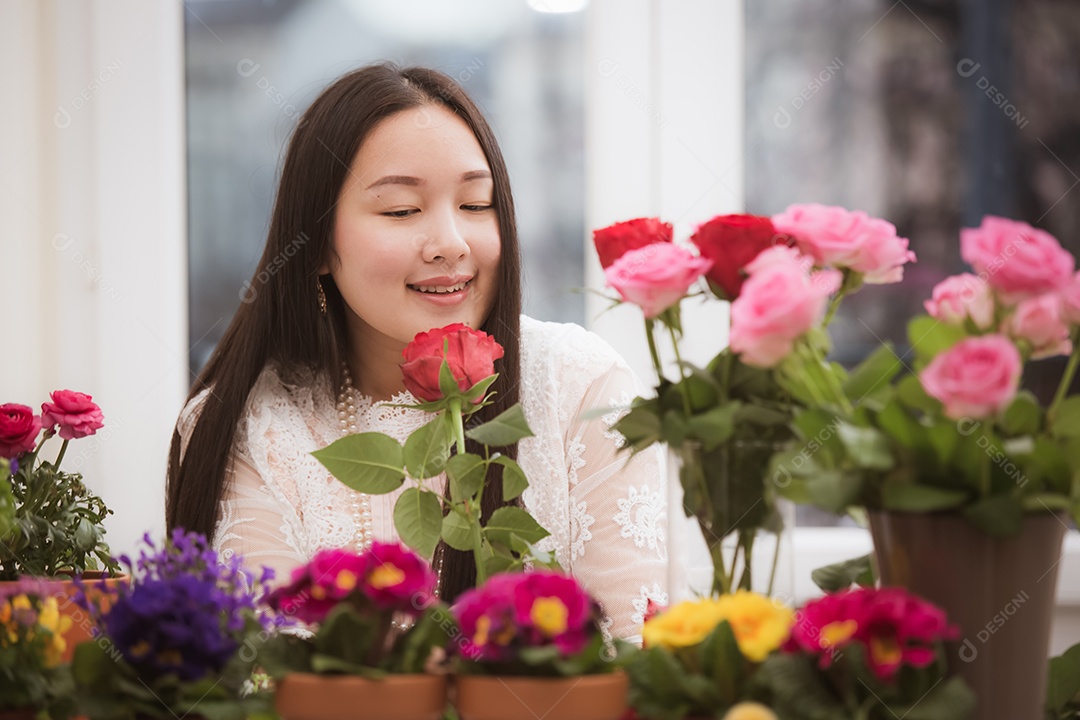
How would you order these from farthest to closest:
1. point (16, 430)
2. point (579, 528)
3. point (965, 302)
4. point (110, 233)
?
point (110, 233)
point (579, 528)
point (16, 430)
point (965, 302)

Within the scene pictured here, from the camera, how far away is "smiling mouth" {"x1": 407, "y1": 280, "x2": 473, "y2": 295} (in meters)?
1.42

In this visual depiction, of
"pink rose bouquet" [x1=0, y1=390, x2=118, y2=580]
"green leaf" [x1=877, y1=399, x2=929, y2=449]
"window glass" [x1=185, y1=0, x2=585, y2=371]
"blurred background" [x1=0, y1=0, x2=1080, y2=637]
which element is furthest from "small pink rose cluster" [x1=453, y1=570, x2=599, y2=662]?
"window glass" [x1=185, y1=0, x2=585, y2=371]

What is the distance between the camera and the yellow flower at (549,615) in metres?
0.60

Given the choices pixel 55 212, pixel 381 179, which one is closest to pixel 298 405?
pixel 381 179

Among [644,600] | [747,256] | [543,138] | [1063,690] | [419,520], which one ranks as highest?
[543,138]

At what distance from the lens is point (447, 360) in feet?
2.80

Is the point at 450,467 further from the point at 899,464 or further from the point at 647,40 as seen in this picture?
the point at 647,40

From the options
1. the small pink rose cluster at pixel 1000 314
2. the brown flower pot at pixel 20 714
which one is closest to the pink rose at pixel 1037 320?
the small pink rose cluster at pixel 1000 314

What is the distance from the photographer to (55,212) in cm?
234

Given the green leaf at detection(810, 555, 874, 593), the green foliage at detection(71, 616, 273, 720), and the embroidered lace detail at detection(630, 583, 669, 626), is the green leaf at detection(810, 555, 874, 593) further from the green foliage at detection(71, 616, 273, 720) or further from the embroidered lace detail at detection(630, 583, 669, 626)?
the embroidered lace detail at detection(630, 583, 669, 626)

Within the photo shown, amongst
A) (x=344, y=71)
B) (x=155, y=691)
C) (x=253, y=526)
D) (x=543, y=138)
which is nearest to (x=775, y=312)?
(x=155, y=691)

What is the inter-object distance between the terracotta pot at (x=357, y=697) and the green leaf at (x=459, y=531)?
0.23 metres

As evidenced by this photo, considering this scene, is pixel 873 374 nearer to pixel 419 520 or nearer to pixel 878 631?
pixel 878 631

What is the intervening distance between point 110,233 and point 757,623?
2088mm
